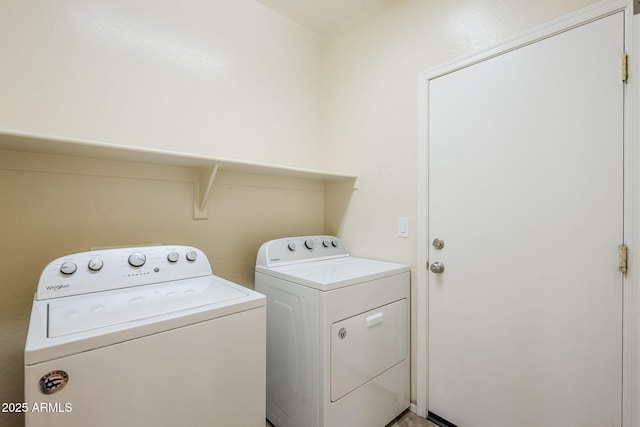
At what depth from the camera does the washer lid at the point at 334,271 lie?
139 cm

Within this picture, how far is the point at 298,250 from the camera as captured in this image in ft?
6.20

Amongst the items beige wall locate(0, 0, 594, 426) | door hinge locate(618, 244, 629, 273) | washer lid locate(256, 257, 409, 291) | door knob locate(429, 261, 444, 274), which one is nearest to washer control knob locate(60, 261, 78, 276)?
beige wall locate(0, 0, 594, 426)

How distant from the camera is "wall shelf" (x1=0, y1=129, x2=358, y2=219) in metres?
1.09

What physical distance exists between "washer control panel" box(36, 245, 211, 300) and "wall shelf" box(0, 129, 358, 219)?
1.17ft

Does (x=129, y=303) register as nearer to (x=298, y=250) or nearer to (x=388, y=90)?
(x=298, y=250)

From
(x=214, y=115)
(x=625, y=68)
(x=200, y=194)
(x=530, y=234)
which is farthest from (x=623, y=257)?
(x=214, y=115)

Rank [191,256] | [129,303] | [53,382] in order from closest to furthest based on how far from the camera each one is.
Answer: [53,382] < [129,303] < [191,256]

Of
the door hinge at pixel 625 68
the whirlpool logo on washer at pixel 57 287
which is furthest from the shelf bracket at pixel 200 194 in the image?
the door hinge at pixel 625 68

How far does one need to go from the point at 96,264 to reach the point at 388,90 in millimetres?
1861

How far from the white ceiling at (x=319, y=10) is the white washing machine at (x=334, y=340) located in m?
1.62

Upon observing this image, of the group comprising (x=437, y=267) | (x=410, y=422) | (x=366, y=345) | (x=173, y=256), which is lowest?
(x=410, y=422)

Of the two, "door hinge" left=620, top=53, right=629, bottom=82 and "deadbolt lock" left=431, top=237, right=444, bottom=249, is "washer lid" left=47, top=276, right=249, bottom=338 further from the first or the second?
"door hinge" left=620, top=53, right=629, bottom=82

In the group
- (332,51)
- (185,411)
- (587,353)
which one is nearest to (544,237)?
(587,353)

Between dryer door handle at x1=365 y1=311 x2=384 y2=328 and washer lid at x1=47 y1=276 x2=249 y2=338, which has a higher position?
washer lid at x1=47 y1=276 x2=249 y2=338
